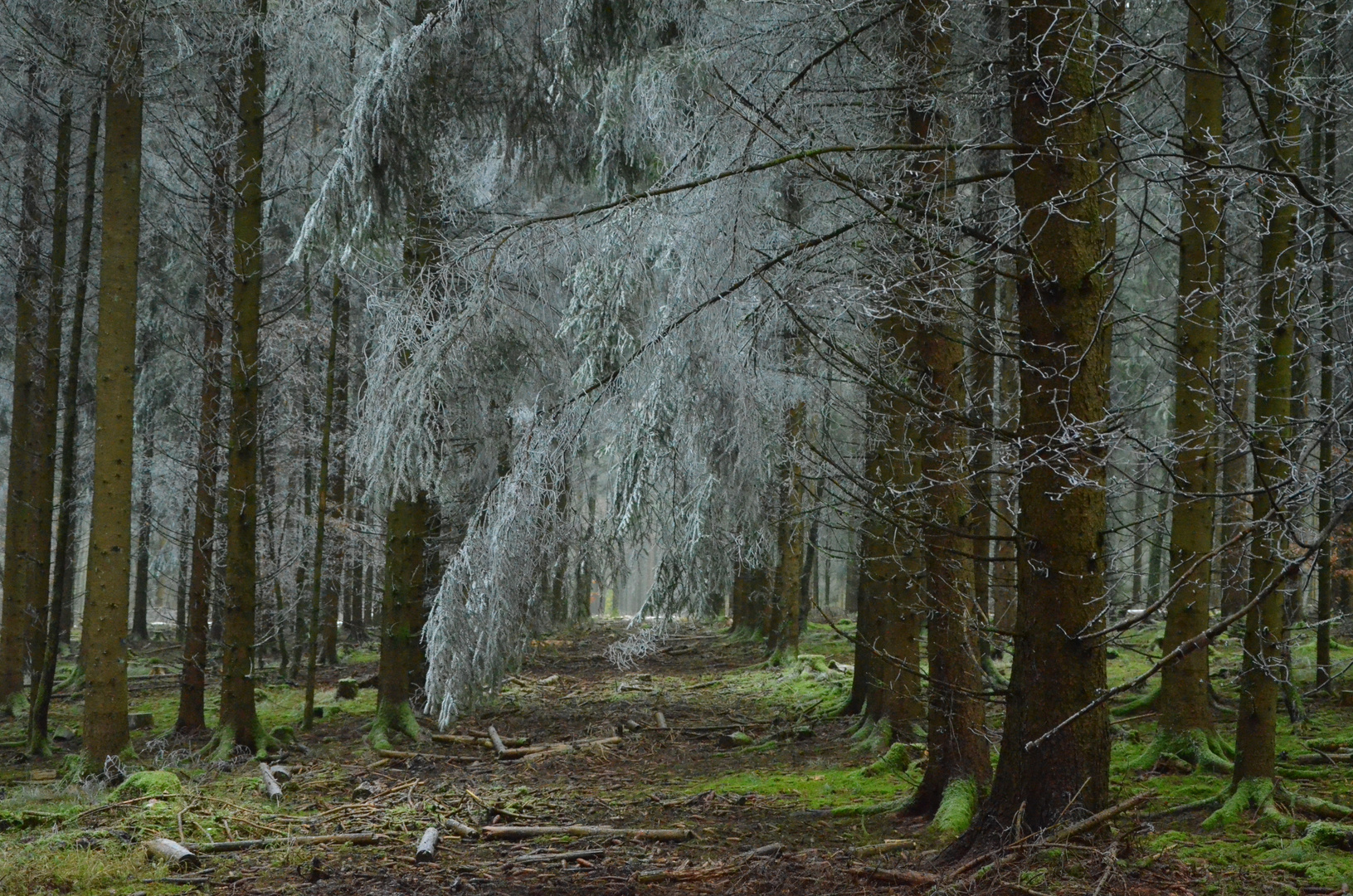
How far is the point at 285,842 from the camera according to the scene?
594cm

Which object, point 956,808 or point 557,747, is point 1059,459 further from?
point 557,747

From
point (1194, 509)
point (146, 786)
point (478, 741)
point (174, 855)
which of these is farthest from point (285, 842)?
point (1194, 509)

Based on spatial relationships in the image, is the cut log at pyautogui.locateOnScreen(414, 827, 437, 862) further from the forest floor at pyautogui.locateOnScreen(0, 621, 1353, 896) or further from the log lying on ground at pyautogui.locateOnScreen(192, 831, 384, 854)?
the log lying on ground at pyautogui.locateOnScreen(192, 831, 384, 854)

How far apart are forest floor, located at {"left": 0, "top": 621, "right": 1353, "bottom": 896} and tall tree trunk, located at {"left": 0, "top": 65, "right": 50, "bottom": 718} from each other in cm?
99

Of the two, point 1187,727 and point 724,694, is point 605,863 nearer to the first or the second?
point 1187,727

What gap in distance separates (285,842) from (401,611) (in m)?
3.79

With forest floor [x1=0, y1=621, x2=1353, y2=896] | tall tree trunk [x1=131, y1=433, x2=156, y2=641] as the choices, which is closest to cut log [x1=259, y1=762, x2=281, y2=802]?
forest floor [x1=0, y1=621, x2=1353, y2=896]

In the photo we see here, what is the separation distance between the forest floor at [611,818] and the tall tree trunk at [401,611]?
468mm

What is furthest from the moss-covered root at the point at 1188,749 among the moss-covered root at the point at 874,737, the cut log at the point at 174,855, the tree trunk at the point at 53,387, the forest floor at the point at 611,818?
the tree trunk at the point at 53,387

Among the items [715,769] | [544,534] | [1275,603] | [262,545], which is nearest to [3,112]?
[262,545]

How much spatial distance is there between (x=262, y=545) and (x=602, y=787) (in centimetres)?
974

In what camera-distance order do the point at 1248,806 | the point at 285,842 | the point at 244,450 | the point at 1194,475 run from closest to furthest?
the point at 1248,806
the point at 285,842
the point at 1194,475
the point at 244,450

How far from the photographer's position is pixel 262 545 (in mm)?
15266

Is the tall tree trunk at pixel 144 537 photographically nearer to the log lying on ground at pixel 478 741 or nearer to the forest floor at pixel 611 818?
the forest floor at pixel 611 818
